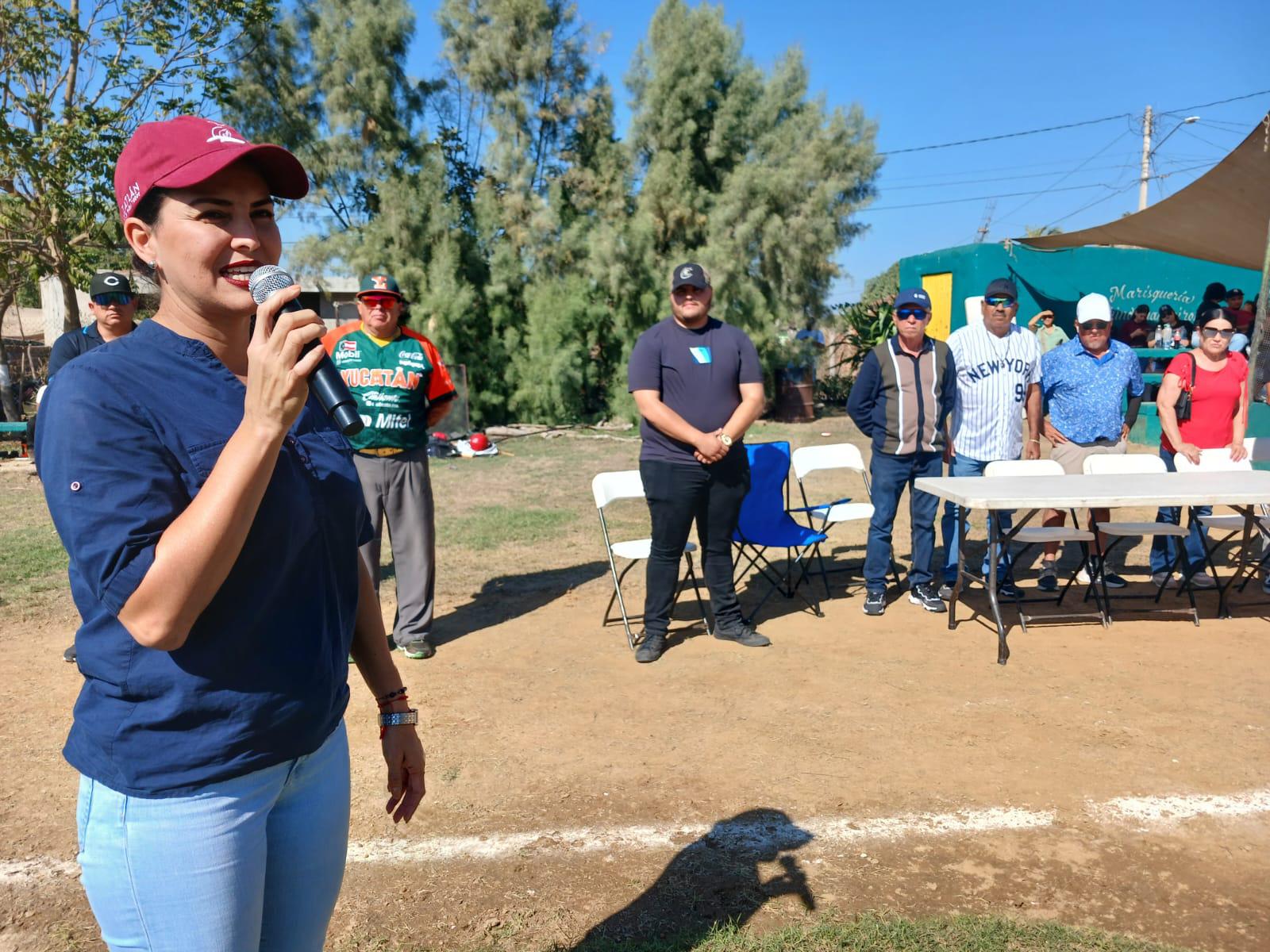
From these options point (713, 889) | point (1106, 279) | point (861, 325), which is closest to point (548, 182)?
point (861, 325)

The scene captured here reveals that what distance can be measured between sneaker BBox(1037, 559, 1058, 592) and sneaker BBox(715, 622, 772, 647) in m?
2.39

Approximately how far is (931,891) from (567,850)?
4.02ft

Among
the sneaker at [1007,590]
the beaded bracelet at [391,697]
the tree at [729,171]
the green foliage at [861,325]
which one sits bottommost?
the sneaker at [1007,590]

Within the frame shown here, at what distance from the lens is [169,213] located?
1.32m

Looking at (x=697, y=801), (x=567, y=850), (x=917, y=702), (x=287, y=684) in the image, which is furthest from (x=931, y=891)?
(x=287, y=684)

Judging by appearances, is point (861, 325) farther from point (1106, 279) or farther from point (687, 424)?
point (687, 424)

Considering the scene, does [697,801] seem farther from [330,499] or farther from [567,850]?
[330,499]

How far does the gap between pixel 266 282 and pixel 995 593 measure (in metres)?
4.83

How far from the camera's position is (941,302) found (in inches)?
620

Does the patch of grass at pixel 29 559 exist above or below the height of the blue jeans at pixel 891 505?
below

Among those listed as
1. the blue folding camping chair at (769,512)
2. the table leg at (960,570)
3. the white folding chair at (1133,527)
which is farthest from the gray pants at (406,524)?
the white folding chair at (1133,527)

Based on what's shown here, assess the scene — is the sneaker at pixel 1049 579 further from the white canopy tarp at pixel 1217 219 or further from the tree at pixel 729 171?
the tree at pixel 729 171

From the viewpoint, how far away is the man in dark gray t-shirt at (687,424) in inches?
200

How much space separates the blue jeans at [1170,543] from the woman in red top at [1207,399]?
0.02 meters
